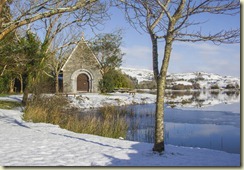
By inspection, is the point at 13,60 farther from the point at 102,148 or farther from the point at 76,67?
the point at 76,67

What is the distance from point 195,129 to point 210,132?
84 centimetres

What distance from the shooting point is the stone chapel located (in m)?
35.0

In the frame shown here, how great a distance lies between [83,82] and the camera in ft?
118

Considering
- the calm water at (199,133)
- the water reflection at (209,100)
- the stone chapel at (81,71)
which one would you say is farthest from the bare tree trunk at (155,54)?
the stone chapel at (81,71)

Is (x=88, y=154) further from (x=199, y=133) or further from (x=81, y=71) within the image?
(x=81, y=71)

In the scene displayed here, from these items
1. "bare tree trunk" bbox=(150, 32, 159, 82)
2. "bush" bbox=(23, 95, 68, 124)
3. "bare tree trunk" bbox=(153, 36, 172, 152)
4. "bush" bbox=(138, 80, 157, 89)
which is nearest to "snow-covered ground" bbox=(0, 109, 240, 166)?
"bare tree trunk" bbox=(153, 36, 172, 152)

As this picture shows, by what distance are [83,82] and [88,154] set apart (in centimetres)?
2924

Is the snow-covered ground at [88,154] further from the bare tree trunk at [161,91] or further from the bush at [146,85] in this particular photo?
the bush at [146,85]

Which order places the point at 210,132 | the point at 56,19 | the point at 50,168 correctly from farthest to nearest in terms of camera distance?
the point at 56,19, the point at 210,132, the point at 50,168

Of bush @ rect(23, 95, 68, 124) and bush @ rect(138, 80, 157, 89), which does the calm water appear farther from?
bush @ rect(138, 80, 157, 89)

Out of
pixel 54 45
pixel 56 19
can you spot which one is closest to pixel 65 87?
pixel 54 45

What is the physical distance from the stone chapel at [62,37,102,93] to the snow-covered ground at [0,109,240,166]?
84.0ft

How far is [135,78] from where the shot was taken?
2314 inches

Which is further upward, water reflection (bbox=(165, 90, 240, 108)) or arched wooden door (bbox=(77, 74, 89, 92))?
arched wooden door (bbox=(77, 74, 89, 92))
